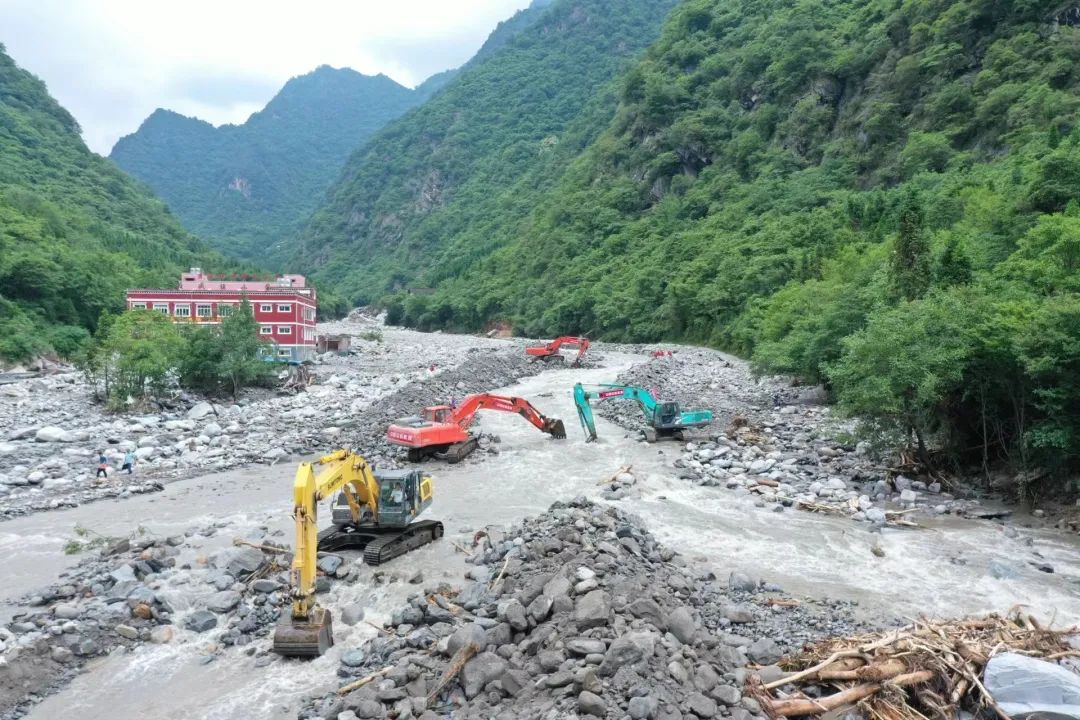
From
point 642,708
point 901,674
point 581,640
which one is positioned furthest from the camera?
point 581,640

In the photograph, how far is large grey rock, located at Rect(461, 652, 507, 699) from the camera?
24.8 ft

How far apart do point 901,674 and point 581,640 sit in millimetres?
3390

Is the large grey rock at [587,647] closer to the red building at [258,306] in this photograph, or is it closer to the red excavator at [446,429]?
the red excavator at [446,429]

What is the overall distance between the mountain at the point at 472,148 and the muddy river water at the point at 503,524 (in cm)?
11676

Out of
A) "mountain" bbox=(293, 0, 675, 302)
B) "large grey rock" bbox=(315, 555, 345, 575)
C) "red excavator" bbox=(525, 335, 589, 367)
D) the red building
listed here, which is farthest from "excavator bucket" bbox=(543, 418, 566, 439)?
"mountain" bbox=(293, 0, 675, 302)

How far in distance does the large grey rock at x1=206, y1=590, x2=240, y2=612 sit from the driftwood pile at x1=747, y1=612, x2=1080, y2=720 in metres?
7.86

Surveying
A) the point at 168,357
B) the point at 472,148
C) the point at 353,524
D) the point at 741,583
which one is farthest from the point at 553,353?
Answer: the point at 472,148

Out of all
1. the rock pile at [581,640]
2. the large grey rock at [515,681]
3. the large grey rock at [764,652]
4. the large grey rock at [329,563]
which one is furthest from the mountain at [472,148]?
the large grey rock at [515,681]

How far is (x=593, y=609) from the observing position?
8.12 metres

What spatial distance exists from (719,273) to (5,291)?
4894cm

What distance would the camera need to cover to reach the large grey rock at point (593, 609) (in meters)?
7.96

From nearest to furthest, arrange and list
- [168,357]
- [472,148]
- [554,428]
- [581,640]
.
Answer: [581,640] → [554,428] → [168,357] → [472,148]

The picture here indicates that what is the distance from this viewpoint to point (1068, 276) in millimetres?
16391

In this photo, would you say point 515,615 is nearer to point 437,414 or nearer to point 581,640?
point 581,640
